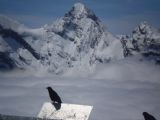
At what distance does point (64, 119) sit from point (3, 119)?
114 inches

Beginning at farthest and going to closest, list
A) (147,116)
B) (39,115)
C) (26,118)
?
(147,116), (39,115), (26,118)

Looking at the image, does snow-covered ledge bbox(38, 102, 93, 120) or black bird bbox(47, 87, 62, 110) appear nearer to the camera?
snow-covered ledge bbox(38, 102, 93, 120)

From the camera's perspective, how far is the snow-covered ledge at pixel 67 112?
62.7 ft

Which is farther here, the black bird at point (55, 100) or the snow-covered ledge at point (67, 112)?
the black bird at point (55, 100)

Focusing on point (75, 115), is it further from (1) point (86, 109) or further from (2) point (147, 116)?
(2) point (147, 116)

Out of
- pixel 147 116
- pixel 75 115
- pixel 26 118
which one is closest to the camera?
pixel 26 118

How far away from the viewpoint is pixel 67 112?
20031 millimetres

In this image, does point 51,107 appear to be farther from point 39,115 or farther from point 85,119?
point 85,119

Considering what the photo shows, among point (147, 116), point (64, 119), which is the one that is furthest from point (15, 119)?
point (147, 116)

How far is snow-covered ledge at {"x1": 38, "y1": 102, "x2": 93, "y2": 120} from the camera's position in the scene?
1912cm

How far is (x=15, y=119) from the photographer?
18.3 meters

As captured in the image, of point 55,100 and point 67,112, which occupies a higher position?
point 55,100

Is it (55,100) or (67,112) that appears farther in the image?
(55,100)

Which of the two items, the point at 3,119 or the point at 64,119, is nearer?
the point at 3,119
